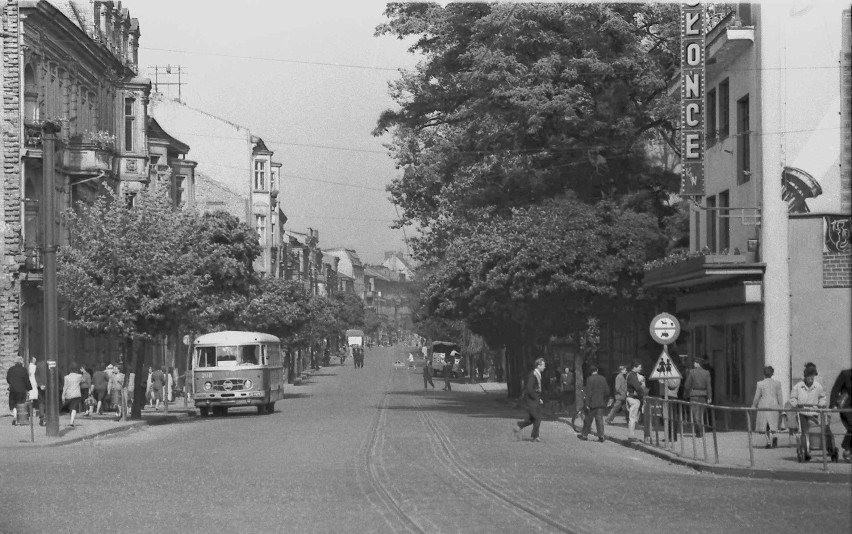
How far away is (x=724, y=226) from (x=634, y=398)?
22.5ft

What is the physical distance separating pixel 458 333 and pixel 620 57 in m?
54.3

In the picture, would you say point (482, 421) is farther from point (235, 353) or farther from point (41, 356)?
point (41, 356)

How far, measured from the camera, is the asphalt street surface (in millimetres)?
15547

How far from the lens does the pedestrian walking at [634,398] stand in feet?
108

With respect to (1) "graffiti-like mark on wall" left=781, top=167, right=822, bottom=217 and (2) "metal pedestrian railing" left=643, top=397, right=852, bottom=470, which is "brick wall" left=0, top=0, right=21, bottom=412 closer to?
(2) "metal pedestrian railing" left=643, top=397, right=852, bottom=470

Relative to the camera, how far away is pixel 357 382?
89.1 metres

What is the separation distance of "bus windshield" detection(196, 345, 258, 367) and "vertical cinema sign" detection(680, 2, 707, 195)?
17161 mm

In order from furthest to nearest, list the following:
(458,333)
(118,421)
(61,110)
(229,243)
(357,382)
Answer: (458,333)
(357,382)
(229,243)
(61,110)
(118,421)

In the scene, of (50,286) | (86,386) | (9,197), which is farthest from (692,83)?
(9,197)

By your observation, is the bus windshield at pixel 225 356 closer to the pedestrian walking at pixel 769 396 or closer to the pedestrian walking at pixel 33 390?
the pedestrian walking at pixel 33 390

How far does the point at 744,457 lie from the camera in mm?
25625

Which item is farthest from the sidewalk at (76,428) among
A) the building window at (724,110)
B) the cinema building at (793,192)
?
the building window at (724,110)

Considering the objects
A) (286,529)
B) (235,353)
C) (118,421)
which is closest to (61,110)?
(235,353)

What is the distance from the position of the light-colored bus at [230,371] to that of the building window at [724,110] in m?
16.8
